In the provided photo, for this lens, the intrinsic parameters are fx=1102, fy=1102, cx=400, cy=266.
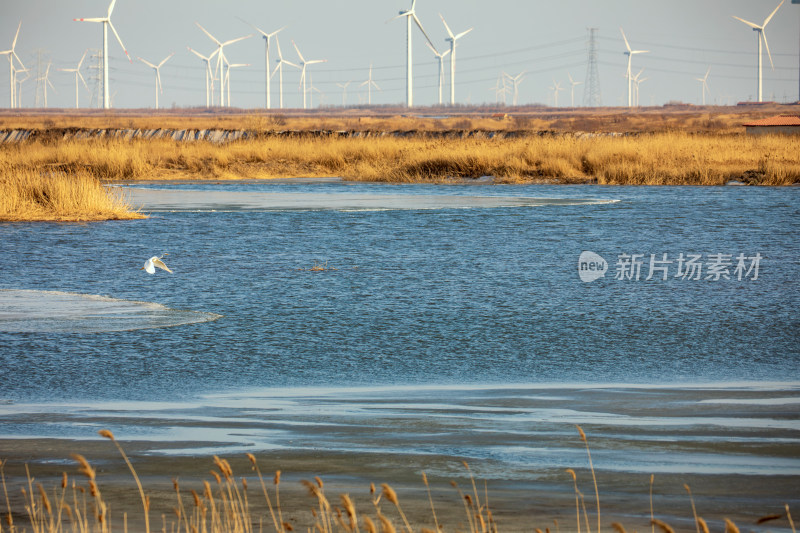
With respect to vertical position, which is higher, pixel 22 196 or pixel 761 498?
pixel 22 196

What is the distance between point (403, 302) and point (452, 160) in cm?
2678

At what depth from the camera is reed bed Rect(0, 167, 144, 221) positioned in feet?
79.7

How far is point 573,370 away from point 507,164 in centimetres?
2979

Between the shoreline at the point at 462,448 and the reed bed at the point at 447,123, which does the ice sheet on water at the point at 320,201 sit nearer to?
the shoreline at the point at 462,448

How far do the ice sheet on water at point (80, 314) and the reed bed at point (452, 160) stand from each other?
21131mm

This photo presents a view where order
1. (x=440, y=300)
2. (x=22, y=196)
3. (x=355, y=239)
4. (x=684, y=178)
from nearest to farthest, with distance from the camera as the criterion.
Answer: (x=440, y=300) < (x=355, y=239) < (x=22, y=196) < (x=684, y=178)

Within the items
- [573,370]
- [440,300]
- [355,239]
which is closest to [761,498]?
[573,370]

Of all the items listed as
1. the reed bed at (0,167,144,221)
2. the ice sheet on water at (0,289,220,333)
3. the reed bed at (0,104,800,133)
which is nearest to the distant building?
the reed bed at (0,104,800,133)

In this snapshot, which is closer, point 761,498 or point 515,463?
point 761,498

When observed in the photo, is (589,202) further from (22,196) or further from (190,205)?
(22,196)

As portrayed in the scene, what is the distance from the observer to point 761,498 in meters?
5.58

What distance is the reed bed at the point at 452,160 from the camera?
36.6 meters
